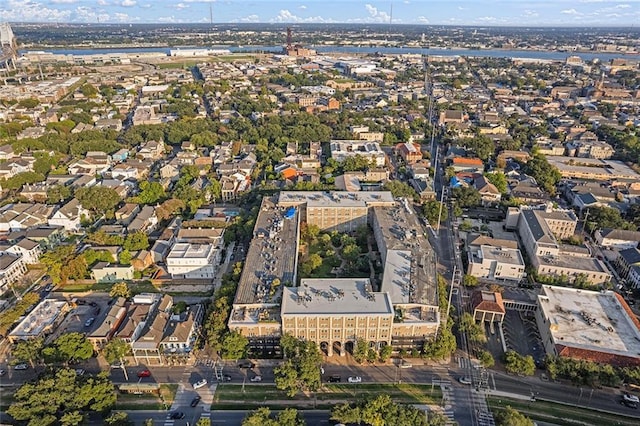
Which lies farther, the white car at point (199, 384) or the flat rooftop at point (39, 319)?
the flat rooftop at point (39, 319)

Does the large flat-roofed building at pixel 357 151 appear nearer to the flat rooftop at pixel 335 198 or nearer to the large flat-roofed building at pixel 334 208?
the flat rooftop at pixel 335 198

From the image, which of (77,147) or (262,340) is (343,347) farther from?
(77,147)

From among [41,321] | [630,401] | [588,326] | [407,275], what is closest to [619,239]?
[588,326]

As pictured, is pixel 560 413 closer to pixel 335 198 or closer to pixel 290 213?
pixel 290 213

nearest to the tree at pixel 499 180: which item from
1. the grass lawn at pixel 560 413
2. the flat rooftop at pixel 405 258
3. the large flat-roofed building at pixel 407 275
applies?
the flat rooftop at pixel 405 258

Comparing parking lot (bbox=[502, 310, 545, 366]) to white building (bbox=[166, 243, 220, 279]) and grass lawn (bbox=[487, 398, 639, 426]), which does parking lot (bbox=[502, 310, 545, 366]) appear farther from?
white building (bbox=[166, 243, 220, 279])

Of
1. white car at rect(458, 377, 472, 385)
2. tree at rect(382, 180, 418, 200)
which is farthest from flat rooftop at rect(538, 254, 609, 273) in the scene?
tree at rect(382, 180, 418, 200)
